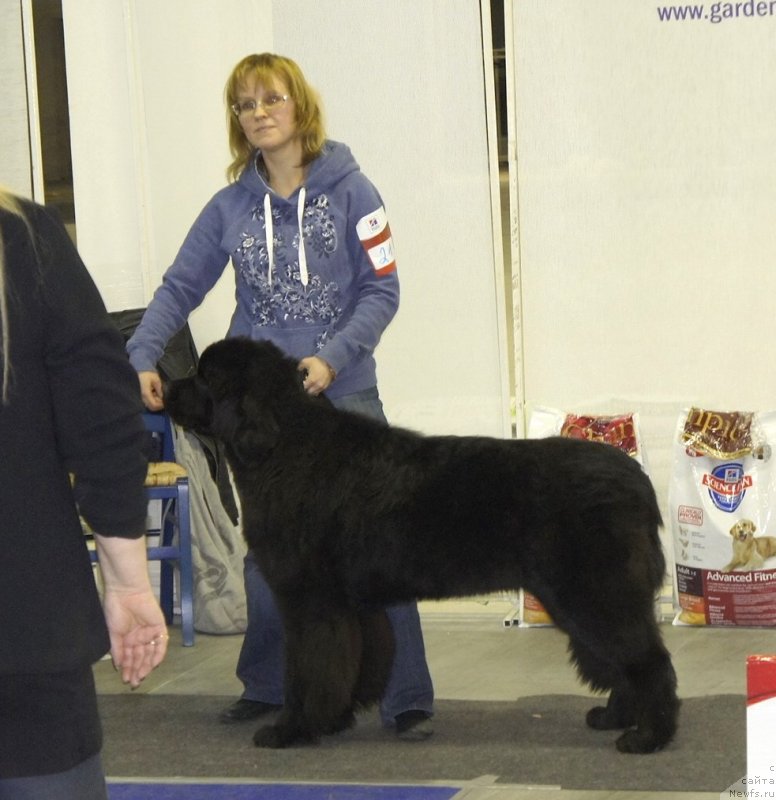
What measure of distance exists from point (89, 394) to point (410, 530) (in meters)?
1.89

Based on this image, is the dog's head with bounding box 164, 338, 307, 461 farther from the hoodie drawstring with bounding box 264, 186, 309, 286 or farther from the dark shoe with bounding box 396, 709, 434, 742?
the dark shoe with bounding box 396, 709, 434, 742

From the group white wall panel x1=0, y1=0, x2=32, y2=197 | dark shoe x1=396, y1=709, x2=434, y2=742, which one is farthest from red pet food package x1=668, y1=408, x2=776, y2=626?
white wall panel x1=0, y1=0, x2=32, y2=197

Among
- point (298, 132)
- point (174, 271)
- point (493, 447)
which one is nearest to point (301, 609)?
point (493, 447)

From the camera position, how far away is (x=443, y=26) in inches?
195

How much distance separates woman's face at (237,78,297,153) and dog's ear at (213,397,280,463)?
72cm

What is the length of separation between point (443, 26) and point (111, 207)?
4.88ft

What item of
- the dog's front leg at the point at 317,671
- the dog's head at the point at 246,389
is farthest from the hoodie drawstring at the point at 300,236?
the dog's front leg at the point at 317,671

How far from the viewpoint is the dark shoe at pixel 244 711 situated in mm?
3936

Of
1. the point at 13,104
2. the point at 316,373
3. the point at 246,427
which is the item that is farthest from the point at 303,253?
the point at 13,104

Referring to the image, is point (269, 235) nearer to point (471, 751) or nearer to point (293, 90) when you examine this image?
point (293, 90)

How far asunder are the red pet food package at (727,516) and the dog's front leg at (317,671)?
5.16ft

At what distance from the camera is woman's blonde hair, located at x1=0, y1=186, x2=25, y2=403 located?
5.16 feet

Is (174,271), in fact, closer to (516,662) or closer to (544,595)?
(544,595)

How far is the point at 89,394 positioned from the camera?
64.8 inches
